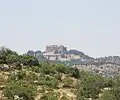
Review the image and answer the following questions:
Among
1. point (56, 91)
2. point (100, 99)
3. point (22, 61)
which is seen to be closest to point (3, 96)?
point (56, 91)

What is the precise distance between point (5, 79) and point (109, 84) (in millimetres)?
16739

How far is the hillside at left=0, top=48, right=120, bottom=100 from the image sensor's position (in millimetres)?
48250

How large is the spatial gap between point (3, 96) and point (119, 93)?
1476 centimetres

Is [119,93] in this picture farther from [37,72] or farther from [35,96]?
[37,72]

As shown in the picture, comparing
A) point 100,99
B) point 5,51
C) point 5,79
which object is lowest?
point 100,99

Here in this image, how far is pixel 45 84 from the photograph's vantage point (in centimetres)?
5731

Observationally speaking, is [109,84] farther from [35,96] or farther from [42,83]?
[35,96]

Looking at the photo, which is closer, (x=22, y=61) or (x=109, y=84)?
(x=109, y=84)

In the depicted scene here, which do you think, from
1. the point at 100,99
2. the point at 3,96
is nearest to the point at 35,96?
the point at 3,96

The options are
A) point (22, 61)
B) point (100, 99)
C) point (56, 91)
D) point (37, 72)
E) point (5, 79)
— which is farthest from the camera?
point (22, 61)

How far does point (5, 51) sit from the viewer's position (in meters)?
77.8

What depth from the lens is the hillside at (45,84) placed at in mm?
48250

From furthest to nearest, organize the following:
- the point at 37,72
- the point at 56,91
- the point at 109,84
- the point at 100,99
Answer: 1. the point at 37,72
2. the point at 109,84
3. the point at 56,91
4. the point at 100,99

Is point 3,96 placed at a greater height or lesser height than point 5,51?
lesser
